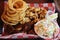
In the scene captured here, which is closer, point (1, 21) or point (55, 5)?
point (1, 21)

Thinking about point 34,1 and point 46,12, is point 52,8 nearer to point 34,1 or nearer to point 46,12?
point 46,12

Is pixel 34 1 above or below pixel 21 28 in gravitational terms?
above

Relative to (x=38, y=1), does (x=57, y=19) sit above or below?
below

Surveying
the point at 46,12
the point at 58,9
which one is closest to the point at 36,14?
the point at 46,12

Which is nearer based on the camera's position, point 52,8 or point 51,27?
point 51,27

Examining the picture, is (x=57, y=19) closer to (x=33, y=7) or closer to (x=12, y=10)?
(x=33, y=7)

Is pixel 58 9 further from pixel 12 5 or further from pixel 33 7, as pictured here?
pixel 12 5

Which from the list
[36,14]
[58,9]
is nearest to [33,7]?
[36,14]
